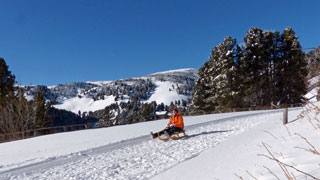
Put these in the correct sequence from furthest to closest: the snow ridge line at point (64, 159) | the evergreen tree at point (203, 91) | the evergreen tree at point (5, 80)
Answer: the evergreen tree at point (203, 91), the evergreen tree at point (5, 80), the snow ridge line at point (64, 159)

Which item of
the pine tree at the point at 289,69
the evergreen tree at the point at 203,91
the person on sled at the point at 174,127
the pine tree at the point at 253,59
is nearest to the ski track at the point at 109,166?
the person on sled at the point at 174,127

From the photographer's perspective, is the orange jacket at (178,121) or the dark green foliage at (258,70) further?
the dark green foliage at (258,70)

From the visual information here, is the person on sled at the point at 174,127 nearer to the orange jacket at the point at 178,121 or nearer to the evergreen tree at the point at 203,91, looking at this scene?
the orange jacket at the point at 178,121

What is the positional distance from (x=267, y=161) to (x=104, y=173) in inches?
181

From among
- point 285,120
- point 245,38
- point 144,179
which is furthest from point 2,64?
point 245,38

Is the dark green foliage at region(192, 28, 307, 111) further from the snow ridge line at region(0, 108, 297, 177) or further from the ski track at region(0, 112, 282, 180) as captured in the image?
the ski track at region(0, 112, 282, 180)

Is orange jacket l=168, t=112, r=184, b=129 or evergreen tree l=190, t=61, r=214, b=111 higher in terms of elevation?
evergreen tree l=190, t=61, r=214, b=111

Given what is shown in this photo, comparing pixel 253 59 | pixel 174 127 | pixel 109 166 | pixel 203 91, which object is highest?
pixel 253 59

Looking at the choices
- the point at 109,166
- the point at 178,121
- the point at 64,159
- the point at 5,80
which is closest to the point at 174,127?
the point at 178,121

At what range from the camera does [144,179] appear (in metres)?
5.62

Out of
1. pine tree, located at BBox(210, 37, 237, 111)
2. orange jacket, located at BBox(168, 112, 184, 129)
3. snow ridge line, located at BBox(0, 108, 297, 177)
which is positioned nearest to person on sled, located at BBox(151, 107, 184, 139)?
orange jacket, located at BBox(168, 112, 184, 129)

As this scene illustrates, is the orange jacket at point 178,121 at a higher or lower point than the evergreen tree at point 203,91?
lower

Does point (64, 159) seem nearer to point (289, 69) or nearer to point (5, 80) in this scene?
point (5, 80)

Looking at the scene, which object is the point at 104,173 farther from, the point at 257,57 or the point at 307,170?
the point at 257,57
